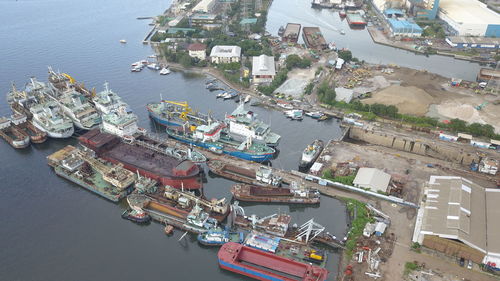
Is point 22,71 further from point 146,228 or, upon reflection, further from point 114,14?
point 146,228

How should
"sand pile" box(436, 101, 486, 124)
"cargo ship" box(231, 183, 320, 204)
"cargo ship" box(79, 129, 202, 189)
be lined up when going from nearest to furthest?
"cargo ship" box(231, 183, 320, 204) → "cargo ship" box(79, 129, 202, 189) → "sand pile" box(436, 101, 486, 124)

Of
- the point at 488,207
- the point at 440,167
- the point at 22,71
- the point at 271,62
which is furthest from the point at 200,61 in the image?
the point at 488,207

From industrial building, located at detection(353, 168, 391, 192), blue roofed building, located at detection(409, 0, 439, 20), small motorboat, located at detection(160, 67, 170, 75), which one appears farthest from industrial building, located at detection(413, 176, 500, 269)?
blue roofed building, located at detection(409, 0, 439, 20)

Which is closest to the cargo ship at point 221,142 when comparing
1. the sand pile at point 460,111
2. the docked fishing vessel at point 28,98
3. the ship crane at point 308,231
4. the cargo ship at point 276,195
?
the cargo ship at point 276,195

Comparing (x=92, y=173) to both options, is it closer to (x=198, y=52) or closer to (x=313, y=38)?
(x=198, y=52)

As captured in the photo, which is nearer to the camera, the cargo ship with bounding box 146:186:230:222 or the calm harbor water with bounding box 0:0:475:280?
the calm harbor water with bounding box 0:0:475:280

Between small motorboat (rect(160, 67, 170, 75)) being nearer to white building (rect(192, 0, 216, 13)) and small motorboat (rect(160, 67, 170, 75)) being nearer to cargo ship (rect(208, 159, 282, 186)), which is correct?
cargo ship (rect(208, 159, 282, 186))
